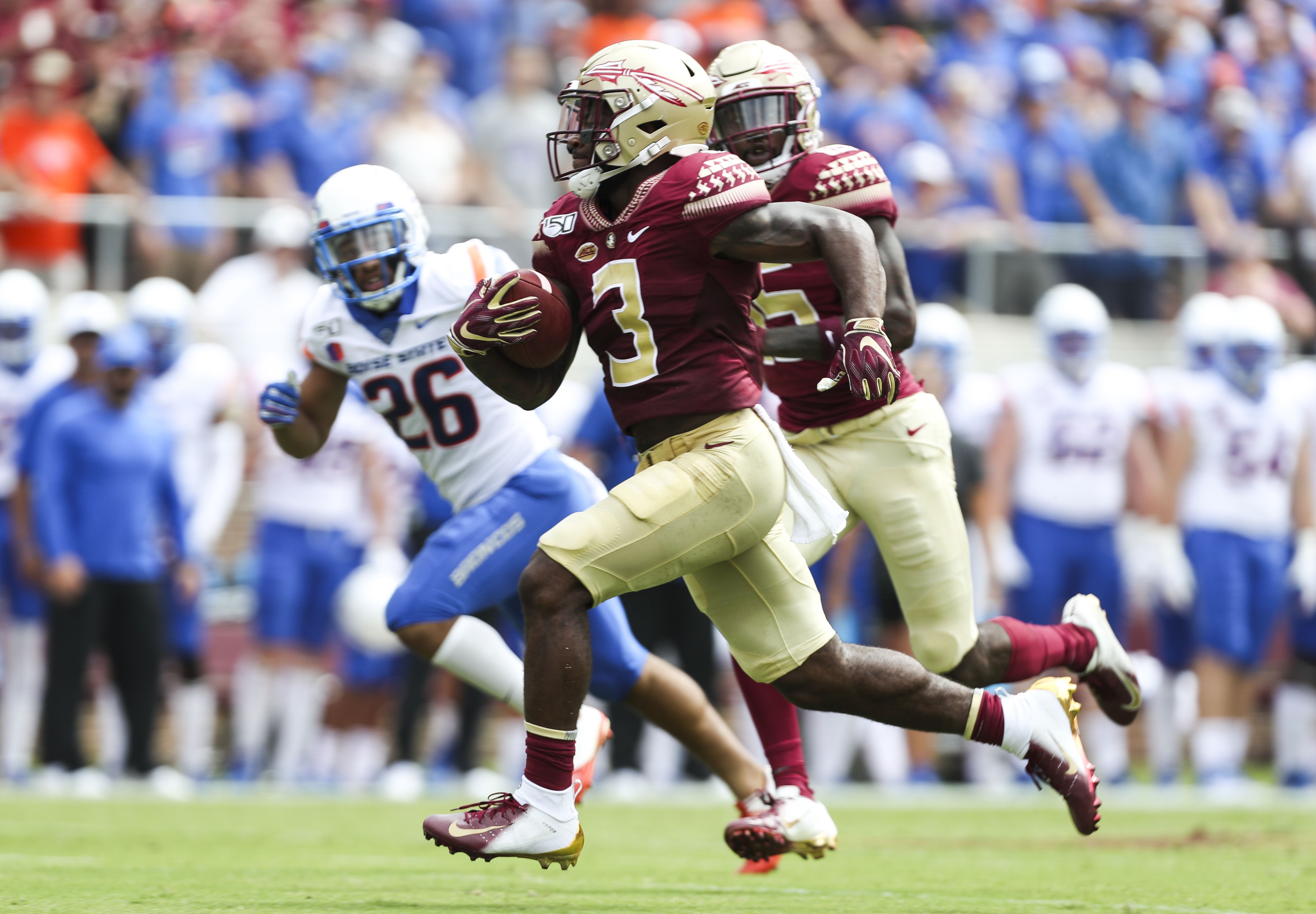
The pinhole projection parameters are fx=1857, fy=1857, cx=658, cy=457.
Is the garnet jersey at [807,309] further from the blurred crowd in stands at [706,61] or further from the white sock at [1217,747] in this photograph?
the blurred crowd in stands at [706,61]

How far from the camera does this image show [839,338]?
5141 millimetres

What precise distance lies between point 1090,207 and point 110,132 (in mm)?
6049

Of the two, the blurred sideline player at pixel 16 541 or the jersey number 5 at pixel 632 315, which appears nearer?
the jersey number 5 at pixel 632 315

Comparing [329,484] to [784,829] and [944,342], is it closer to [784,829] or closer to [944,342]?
[944,342]

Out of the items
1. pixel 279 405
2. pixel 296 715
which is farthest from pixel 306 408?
pixel 296 715

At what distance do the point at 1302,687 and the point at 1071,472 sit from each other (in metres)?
1.57

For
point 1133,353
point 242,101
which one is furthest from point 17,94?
point 1133,353

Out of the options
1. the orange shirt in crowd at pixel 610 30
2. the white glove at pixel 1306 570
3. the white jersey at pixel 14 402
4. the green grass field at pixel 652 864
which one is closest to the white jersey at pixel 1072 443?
the white glove at pixel 1306 570

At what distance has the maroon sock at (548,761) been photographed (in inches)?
173

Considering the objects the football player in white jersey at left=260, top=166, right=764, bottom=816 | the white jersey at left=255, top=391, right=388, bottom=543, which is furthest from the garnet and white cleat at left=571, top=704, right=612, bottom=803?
the white jersey at left=255, top=391, right=388, bottom=543

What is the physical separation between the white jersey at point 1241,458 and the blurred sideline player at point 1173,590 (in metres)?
0.13

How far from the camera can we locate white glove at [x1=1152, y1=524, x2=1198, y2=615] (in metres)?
9.62

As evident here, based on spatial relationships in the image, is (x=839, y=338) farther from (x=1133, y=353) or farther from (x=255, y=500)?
(x=1133, y=353)

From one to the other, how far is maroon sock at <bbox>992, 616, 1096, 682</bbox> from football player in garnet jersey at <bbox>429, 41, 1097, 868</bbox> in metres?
0.63
